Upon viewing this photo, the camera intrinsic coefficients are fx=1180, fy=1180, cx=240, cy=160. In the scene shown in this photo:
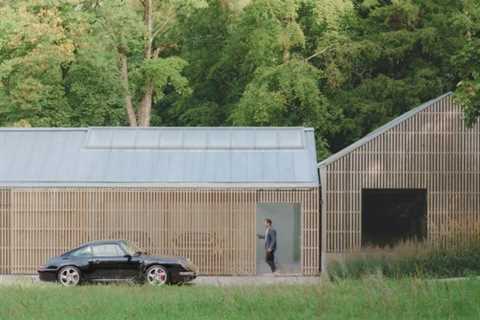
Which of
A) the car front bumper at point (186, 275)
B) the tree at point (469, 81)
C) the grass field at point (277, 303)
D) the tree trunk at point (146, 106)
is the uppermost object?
the tree trunk at point (146, 106)

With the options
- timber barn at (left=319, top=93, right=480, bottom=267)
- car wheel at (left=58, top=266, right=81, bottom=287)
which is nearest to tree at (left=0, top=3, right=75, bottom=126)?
timber barn at (left=319, top=93, right=480, bottom=267)

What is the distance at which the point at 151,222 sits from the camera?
3169 centimetres

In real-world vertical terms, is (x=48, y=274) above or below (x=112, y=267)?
below

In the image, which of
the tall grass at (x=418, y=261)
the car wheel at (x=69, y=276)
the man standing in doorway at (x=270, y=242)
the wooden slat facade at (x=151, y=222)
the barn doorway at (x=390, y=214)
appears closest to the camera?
the tall grass at (x=418, y=261)

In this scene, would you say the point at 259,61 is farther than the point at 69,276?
Yes

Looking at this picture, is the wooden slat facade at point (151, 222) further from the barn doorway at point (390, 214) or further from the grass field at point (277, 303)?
the grass field at point (277, 303)

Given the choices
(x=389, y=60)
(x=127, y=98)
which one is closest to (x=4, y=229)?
(x=127, y=98)

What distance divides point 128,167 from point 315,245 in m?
5.57

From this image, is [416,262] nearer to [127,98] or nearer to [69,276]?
[69,276]

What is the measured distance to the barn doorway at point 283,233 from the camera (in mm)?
32562

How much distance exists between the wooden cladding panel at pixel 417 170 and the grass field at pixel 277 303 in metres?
12.5

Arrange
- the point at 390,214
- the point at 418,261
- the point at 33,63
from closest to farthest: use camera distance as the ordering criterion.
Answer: the point at 418,261
the point at 390,214
the point at 33,63

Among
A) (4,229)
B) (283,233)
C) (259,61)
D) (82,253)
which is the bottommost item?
(82,253)

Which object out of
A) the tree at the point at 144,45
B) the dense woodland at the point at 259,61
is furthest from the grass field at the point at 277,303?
the tree at the point at 144,45
